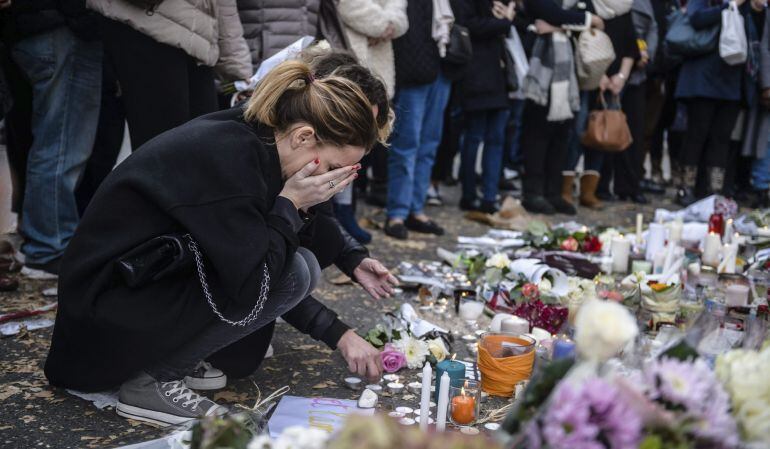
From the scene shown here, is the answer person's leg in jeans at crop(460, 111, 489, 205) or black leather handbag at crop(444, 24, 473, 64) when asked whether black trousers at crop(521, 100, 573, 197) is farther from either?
black leather handbag at crop(444, 24, 473, 64)

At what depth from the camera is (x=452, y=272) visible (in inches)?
179

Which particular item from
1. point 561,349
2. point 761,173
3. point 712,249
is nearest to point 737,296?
point 712,249

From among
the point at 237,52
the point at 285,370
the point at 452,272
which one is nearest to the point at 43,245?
the point at 237,52

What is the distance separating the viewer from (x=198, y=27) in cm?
337

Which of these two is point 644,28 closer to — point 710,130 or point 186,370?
point 710,130

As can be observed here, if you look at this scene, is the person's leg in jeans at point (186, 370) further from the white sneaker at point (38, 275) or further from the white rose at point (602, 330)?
the white sneaker at point (38, 275)

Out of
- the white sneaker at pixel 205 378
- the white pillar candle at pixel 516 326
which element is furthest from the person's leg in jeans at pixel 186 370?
the white pillar candle at pixel 516 326

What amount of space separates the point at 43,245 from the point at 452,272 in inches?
84.4

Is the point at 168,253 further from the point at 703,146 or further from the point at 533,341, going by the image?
the point at 703,146

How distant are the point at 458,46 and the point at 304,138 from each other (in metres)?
3.20

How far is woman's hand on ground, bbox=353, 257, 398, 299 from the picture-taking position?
9.49 ft

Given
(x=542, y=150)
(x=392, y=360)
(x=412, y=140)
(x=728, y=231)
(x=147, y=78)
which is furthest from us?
(x=542, y=150)

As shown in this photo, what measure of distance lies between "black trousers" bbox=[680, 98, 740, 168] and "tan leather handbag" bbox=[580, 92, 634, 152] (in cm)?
73

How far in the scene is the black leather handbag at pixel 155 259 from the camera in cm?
218
